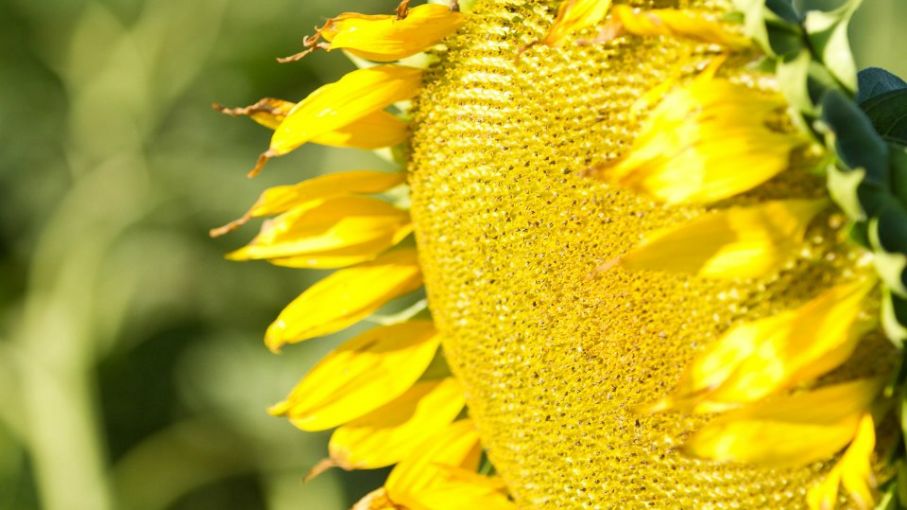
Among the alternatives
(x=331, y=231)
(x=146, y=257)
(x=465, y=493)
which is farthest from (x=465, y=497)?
(x=146, y=257)

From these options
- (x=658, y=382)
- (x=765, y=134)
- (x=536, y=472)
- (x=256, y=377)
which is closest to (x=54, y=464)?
(x=256, y=377)

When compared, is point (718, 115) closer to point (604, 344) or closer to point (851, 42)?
point (604, 344)

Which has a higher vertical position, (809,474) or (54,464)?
(809,474)

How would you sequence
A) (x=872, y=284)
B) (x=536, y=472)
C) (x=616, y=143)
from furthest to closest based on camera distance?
1. (x=536, y=472)
2. (x=616, y=143)
3. (x=872, y=284)

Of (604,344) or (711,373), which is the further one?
(604,344)

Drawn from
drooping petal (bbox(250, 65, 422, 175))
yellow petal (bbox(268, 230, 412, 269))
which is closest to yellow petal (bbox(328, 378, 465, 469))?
yellow petal (bbox(268, 230, 412, 269))

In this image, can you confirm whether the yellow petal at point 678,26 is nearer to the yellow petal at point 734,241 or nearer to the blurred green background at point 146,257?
the yellow petal at point 734,241

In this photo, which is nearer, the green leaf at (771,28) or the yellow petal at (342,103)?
the green leaf at (771,28)

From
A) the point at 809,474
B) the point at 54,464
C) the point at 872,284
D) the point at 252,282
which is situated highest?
the point at 872,284

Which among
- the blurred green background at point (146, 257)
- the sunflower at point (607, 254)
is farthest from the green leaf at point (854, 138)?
the blurred green background at point (146, 257)
